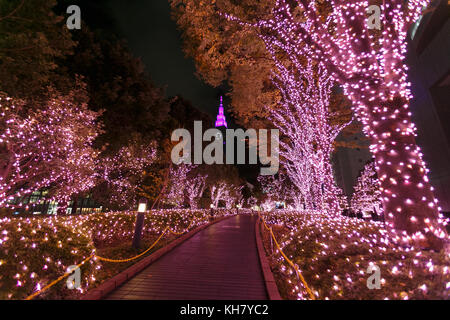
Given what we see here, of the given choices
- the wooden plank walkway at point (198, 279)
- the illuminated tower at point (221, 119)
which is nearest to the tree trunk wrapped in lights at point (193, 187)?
the wooden plank walkway at point (198, 279)

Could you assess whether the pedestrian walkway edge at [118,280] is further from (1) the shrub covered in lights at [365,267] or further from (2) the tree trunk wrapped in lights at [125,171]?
(2) the tree trunk wrapped in lights at [125,171]

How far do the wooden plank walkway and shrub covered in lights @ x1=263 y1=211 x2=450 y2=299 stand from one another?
997 millimetres

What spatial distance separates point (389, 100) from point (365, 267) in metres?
3.32

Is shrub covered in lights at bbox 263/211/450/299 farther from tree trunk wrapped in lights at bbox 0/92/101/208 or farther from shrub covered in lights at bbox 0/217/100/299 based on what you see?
tree trunk wrapped in lights at bbox 0/92/101/208

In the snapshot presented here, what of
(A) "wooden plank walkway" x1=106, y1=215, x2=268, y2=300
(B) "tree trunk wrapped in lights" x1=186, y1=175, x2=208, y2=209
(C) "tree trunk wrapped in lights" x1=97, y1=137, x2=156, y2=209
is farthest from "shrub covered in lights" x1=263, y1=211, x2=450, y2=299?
(B) "tree trunk wrapped in lights" x1=186, y1=175, x2=208, y2=209

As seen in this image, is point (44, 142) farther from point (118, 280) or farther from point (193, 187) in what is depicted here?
point (193, 187)

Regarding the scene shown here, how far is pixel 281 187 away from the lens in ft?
128

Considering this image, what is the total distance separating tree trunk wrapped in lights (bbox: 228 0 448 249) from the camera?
3.60m

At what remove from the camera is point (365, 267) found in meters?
2.83

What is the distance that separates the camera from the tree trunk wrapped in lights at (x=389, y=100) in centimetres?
360
